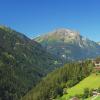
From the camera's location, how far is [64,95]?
19900 cm

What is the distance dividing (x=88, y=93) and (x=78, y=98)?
6.28 meters

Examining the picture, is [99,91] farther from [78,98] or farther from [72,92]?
[72,92]

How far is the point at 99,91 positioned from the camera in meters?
173

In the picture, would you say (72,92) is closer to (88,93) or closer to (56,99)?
(56,99)

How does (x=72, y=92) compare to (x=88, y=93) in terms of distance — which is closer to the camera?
(x=88, y=93)

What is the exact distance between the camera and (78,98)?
17400 centimetres

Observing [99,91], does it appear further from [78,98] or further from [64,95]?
[64,95]

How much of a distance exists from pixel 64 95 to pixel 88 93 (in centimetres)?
2630

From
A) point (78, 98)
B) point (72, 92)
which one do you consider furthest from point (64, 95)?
point (78, 98)

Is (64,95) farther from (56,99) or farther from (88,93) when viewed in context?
(88,93)

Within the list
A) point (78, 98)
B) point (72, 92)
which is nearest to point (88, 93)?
point (78, 98)

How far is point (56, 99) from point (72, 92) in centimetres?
1054

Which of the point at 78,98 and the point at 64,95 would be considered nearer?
the point at 78,98

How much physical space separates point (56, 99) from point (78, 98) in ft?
89.0
